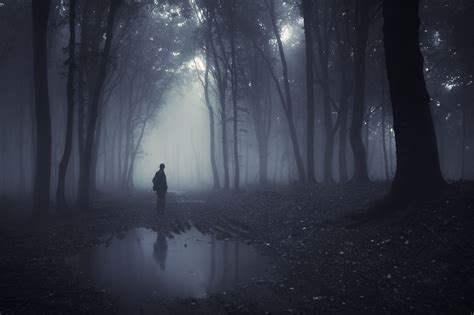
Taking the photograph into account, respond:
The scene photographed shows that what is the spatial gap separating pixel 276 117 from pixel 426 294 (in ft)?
140

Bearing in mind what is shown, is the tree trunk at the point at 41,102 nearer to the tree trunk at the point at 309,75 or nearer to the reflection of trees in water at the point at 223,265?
the reflection of trees in water at the point at 223,265

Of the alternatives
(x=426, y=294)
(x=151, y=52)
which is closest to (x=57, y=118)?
(x=151, y=52)

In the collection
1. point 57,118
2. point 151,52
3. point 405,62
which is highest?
point 151,52

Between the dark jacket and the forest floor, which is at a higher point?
the dark jacket

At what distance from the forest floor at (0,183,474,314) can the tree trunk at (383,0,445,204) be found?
69cm

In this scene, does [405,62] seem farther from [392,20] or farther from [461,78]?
[461,78]

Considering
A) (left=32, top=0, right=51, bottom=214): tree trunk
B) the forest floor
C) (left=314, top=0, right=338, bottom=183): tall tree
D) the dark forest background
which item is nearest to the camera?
the forest floor

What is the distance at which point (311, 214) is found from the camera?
11844 millimetres

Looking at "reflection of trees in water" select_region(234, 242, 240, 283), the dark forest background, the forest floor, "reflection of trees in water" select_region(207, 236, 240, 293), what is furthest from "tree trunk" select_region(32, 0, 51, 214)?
"reflection of trees in water" select_region(234, 242, 240, 283)

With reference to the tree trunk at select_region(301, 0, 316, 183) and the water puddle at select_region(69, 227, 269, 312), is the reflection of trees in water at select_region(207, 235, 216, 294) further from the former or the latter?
the tree trunk at select_region(301, 0, 316, 183)

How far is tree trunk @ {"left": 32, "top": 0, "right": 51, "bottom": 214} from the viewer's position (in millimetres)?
14203

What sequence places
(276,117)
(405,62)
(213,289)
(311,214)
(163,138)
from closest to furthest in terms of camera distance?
(213,289) → (405,62) → (311,214) → (276,117) → (163,138)

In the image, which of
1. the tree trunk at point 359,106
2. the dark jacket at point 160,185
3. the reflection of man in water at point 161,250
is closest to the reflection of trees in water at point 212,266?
the reflection of man in water at point 161,250

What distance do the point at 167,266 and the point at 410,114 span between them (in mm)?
7568
